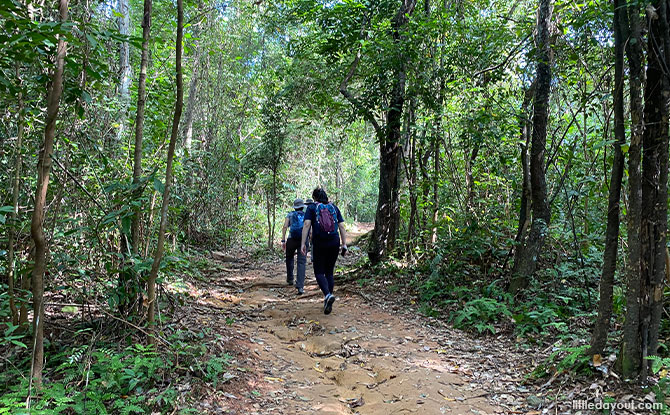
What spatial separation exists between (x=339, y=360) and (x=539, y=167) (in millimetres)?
4565

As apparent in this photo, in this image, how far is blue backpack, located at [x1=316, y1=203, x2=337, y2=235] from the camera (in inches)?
267

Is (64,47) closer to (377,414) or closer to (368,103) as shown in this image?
(377,414)

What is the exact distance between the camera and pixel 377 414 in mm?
3797

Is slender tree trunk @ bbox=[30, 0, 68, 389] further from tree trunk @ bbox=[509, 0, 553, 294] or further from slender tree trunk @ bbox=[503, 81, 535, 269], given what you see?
slender tree trunk @ bbox=[503, 81, 535, 269]

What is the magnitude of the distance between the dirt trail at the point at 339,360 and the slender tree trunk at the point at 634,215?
4.21 feet

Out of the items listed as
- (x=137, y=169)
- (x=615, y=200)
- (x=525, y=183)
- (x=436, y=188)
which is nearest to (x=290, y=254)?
(x=436, y=188)

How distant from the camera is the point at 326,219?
6824mm

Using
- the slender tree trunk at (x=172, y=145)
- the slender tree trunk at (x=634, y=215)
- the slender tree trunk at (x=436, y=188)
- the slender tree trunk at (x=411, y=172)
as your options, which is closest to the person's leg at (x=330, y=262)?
the slender tree trunk at (x=411, y=172)

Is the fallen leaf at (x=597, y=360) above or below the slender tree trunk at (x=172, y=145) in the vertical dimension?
below

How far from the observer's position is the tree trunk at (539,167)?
6.61 metres

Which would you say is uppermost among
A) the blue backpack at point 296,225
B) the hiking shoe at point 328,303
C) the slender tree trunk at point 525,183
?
the slender tree trunk at point 525,183

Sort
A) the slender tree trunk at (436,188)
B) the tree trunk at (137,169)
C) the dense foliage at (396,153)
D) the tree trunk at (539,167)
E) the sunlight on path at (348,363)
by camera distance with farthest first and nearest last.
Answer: the slender tree trunk at (436,188), the tree trunk at (539,167), the tree trunk at (137,169), the sunlight on path at (348,363), the dense foliage at (396,153)

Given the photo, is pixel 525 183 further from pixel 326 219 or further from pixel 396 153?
pixel 326 219

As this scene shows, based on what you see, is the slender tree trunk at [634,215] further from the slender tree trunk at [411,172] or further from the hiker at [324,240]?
the slender tree trunk at [411,172]
